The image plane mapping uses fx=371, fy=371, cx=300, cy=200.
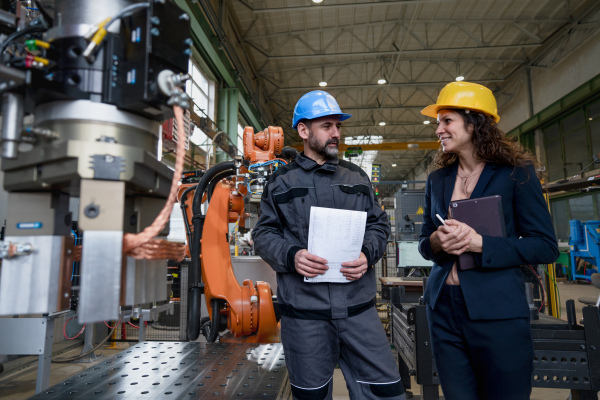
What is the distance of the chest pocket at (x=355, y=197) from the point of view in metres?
1.46

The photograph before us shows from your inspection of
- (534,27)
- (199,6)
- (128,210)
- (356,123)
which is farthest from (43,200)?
(356,123)

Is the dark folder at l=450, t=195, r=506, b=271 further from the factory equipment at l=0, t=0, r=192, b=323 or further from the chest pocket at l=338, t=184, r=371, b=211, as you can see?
the factory equipment at l=0, t=0, r=192, b=323

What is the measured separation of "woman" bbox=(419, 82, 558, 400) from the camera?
108cm

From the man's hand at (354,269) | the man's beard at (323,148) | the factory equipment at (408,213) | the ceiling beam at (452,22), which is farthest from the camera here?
the ceiling beam at (452,22)

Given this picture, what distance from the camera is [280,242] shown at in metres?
1.37

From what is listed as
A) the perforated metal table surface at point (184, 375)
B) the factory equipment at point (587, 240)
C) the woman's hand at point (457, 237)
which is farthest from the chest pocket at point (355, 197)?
the factory equipment at point (587, 240)

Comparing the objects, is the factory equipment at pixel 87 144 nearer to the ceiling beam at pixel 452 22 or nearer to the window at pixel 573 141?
the ceiling beam at pixel 452 22

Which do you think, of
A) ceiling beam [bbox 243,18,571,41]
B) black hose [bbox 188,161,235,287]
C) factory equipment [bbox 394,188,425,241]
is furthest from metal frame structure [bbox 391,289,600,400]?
ceiling beam [bbox 243,18,571,41]

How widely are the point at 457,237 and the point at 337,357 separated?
24.0 inches

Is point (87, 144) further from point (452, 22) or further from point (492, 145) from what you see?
point (452, 22)

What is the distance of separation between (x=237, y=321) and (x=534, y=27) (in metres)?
10.5

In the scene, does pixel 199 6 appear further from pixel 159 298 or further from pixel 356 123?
pixel 356 123

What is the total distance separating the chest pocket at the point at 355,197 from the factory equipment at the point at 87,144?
2.82ft

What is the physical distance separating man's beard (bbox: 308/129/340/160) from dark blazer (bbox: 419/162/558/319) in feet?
1.82
